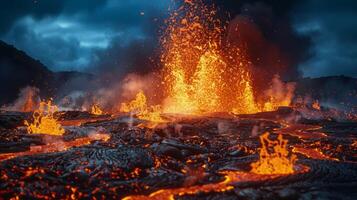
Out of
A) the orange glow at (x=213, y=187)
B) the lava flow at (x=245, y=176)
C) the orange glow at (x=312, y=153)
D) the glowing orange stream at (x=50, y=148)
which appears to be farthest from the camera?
the orange glow at (x=312, y=153)

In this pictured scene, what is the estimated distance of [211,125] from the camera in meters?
29.9

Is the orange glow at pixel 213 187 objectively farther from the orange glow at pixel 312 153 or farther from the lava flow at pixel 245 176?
the orange glow at pixel 312 153

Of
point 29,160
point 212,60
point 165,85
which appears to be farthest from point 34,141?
point 165,85

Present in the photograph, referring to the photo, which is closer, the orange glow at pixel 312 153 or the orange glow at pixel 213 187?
the orange glow at pixel 213 187

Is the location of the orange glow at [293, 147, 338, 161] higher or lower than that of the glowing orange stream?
lower

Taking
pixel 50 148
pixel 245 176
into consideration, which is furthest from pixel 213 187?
pixel 50 148

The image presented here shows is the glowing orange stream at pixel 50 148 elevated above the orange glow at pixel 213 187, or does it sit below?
above

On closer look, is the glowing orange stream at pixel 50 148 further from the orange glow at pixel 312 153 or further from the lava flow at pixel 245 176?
the orange glow at pixel 312 153

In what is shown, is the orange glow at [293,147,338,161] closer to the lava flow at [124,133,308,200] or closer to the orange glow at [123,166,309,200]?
the lava flow at [124,133,308,200]

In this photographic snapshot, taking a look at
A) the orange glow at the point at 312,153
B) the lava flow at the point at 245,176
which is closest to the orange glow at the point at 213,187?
the lava flow at the point at 245,176

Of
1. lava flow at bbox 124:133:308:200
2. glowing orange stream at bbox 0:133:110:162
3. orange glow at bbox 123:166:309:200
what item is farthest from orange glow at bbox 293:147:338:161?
glowing orange stream at bbox 0:133:110:162

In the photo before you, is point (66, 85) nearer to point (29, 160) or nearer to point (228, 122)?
point (228, 122)

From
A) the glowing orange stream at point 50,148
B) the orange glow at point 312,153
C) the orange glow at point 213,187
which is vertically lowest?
the orange glow at point 213,187

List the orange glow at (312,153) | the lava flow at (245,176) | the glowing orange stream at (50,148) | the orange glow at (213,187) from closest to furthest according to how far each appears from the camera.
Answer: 1. the orange glow at (213,187)
2. the lava flow at (245,176)
3. the glowing orange stream at (50,148)
4. the orange glow at (312,153)
